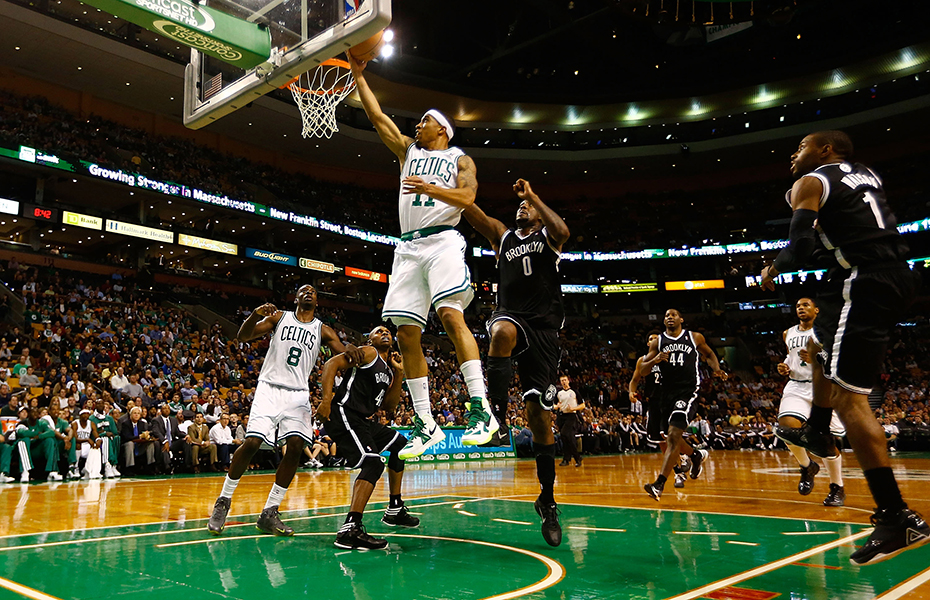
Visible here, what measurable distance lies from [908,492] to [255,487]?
9.18m

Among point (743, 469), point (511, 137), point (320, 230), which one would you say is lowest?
point (743, 469)

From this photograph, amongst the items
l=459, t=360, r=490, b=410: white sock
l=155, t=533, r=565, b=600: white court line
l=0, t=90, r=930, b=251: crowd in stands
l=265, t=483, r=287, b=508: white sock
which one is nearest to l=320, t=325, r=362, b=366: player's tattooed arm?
l=265, t=483, r=287, b=508: white sock

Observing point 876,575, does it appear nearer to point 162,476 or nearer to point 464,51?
point 162,476

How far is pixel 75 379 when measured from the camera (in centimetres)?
1537

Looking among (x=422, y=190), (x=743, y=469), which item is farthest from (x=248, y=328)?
(x=743, y=469)

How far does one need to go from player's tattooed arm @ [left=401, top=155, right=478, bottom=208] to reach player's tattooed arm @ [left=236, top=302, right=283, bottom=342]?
2217mm

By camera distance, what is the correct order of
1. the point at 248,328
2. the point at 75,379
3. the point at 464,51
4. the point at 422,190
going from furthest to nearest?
1. the point at 464,51
2. the point at 75,379
3. the point at 248,328
4. the point at 422,190

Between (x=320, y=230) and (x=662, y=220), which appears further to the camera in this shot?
(x=662, y=220)

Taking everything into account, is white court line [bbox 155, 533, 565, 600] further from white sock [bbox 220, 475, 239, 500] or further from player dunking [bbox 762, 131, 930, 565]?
player dunking [bbox 762, 131, 930, 565]

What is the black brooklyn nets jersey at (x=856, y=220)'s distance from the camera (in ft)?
11.2

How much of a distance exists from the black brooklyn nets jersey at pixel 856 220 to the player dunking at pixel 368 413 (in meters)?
3.79

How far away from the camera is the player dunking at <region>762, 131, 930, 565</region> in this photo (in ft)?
10.7

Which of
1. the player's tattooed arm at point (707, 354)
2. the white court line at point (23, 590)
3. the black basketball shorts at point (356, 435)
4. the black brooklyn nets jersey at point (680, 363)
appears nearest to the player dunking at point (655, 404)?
the black brooklyn nets jersey at point (680, 363)

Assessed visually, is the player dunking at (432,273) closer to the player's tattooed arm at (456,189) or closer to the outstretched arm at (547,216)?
the player's tattooed arm at (456,189)
